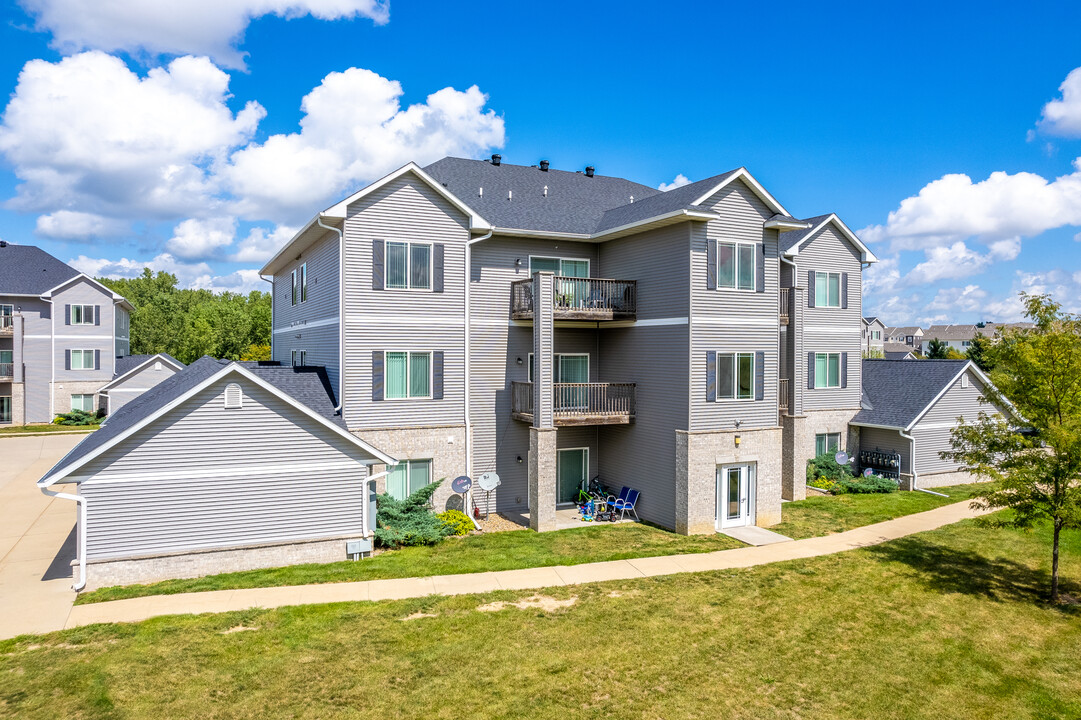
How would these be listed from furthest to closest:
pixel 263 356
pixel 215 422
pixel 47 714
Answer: pixel 263 356 → pixel 215 422 → pixel 47 714

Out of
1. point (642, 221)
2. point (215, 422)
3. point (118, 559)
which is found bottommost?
point (118, 559)

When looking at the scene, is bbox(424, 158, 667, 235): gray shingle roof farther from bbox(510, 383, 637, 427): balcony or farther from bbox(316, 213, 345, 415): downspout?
bbox(510, 383, 637, 427): balcony

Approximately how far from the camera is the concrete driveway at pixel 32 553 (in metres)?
11.9

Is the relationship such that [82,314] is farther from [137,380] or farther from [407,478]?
[407,478]

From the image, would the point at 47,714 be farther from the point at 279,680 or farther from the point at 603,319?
the point at 603,319

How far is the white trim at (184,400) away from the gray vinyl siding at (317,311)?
12.2 ft

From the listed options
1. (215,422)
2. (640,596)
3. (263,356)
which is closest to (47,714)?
(215,422)

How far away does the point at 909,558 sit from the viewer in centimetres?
1655

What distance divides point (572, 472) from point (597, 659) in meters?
11.4

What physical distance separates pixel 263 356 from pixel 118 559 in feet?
170

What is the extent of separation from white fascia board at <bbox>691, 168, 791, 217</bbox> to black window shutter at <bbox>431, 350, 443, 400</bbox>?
28.7ft

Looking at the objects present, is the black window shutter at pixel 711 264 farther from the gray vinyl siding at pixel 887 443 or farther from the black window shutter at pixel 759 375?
the gray vinyl siding at pixel 887 443

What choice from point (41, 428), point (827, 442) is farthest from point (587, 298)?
point (41, 428)

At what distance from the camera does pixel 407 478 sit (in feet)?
61.4
